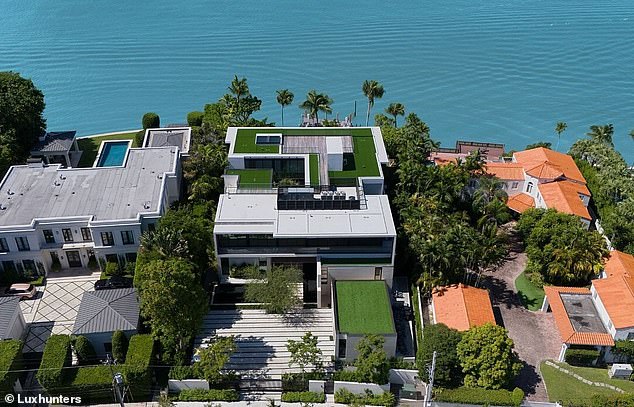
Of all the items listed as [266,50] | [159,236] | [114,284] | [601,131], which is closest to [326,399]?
[159,236]

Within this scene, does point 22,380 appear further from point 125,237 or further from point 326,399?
point 326,399

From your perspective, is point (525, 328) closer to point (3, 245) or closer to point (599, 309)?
point (599, 309)

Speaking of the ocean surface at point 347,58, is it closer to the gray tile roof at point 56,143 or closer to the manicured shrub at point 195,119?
the manicured shrub at point 195,119

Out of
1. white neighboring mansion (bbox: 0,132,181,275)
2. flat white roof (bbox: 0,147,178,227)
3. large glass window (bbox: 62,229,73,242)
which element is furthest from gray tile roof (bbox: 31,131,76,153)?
large glass window (bbox: 62,229,73,242)

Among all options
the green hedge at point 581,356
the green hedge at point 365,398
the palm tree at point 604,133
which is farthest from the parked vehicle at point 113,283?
the palm tree at point 604,133

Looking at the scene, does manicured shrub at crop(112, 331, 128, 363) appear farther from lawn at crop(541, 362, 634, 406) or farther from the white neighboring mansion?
lawn at crop(541, 362, 634, 406)

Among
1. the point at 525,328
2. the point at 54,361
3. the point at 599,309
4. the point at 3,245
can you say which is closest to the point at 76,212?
the point at 3,245
